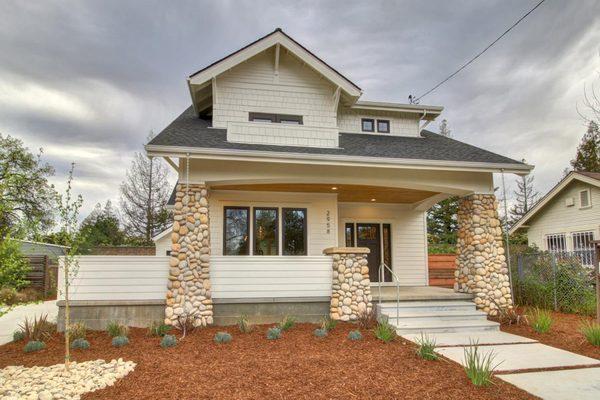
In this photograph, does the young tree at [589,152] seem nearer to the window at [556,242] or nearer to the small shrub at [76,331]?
the window at [556,242]

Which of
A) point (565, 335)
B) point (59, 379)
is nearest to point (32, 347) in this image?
point (59, 379)

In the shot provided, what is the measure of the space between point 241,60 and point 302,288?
19.5 ft

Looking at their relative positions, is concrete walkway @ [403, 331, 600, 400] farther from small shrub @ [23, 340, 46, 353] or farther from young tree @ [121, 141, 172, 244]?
young tree @ [121, 141, 172, 244]

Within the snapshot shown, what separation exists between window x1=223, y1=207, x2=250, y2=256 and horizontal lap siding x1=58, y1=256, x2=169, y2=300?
2.53 metres

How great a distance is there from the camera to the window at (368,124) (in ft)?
40.0

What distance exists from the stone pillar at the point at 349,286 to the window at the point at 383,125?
521 centimetres

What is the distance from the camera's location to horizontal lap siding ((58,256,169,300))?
7.69m

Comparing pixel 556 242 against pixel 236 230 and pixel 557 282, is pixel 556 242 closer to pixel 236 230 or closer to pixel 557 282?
pixel 557 282

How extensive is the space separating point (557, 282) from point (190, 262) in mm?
9387

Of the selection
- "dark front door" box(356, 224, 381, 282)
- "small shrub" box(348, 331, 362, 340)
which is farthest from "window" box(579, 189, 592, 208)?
"small shrub" box(348, 331, 362, 340)

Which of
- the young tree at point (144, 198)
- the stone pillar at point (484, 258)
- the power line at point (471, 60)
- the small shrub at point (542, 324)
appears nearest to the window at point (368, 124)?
the power line at point (471, 60)

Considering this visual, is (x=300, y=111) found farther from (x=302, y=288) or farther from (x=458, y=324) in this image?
(x=458, y=324)

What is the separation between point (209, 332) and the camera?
7.38m

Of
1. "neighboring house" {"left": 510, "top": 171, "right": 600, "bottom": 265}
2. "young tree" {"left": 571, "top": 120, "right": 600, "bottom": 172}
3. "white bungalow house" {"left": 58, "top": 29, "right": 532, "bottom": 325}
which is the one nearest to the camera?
"white bungalow house" {"left": 58, "top": 29, "right": 532, "bottom": 325}
